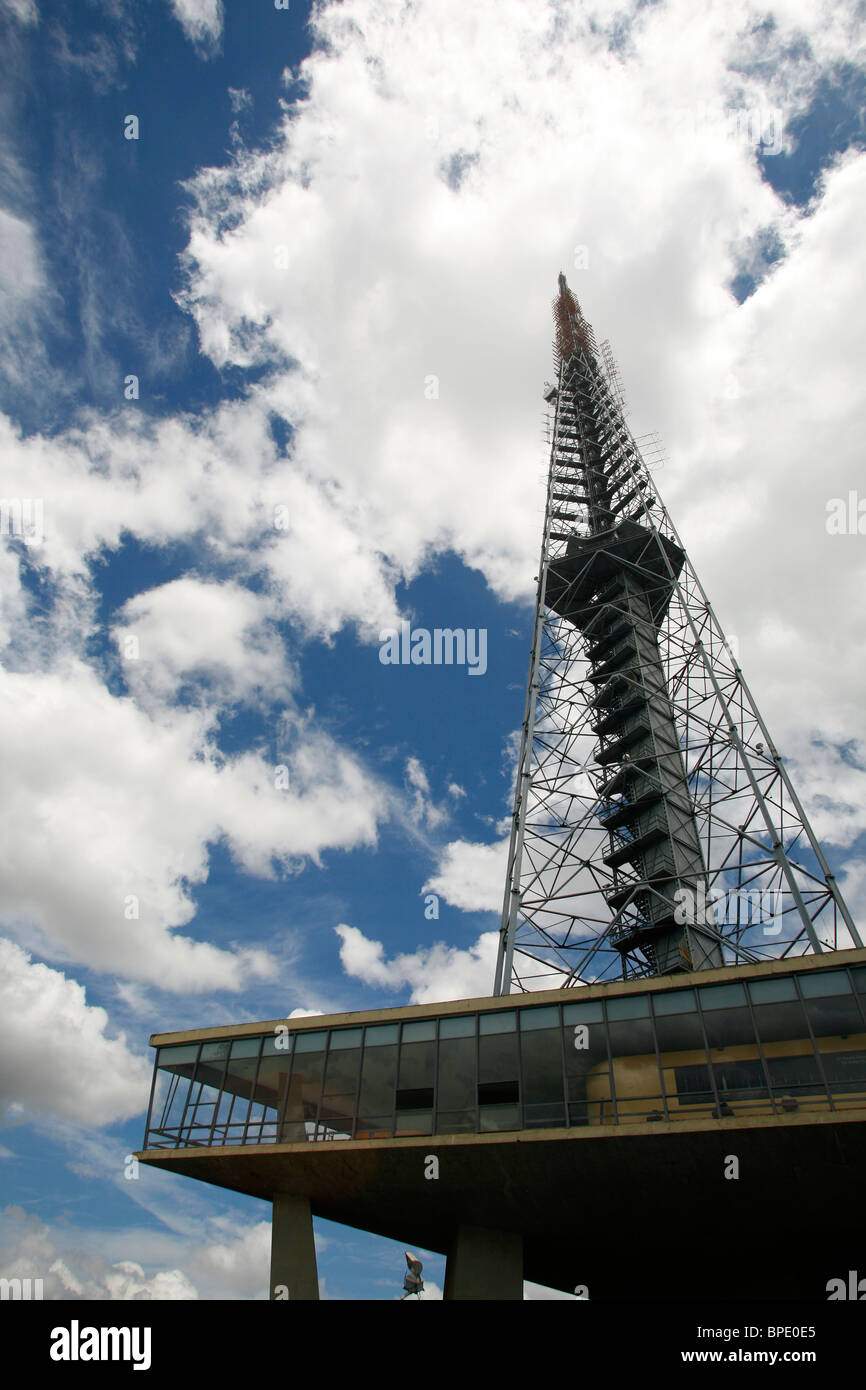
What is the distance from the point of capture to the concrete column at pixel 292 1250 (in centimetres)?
2602

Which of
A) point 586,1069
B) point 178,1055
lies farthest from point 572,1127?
point 178,1055

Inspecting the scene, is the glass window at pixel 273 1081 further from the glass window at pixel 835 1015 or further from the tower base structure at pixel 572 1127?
the glass window at pixel 835 1015

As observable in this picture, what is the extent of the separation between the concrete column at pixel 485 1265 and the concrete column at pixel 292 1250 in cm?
473

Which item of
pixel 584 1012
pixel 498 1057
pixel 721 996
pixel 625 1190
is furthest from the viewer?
pixel 498 1057

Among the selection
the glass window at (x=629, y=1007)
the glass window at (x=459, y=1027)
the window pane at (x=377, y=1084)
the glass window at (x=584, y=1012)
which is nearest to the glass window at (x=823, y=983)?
the glass window at (x=629, y=1007)

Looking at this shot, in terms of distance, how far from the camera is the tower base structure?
2219 centimetres

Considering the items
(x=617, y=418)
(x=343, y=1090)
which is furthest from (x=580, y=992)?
(x=617, y=418)

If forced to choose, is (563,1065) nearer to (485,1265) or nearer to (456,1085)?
(456,1085)

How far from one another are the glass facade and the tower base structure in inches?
2.1

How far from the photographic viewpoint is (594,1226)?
2722cm

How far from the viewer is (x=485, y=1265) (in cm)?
2684

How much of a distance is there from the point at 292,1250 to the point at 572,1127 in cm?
1187
